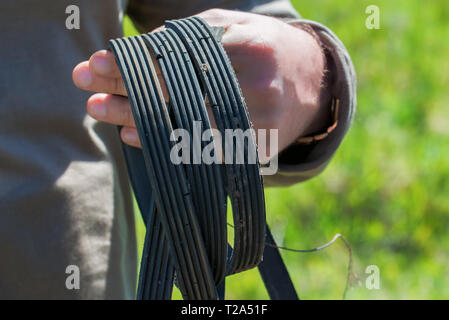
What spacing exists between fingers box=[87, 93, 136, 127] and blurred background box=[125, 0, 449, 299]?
1212 millimetres

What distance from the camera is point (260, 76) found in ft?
2.81

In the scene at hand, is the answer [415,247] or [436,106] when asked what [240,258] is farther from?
[436,106]

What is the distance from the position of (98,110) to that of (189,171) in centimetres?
18

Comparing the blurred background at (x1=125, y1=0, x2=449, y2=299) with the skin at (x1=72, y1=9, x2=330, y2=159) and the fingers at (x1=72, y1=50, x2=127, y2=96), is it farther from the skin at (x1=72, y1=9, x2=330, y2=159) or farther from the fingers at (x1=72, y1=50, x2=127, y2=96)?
the fingers at (x1=72, y1=50, x2=127, y2=96)

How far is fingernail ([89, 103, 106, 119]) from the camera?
794 mm

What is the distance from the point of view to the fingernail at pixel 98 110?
2.61 ft

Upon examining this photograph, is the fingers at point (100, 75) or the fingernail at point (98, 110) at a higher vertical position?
the fingers at point (100, 75)

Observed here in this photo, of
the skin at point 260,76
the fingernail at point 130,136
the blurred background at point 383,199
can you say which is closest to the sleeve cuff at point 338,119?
the skin at point 260,76

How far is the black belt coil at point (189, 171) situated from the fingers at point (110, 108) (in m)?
0.09

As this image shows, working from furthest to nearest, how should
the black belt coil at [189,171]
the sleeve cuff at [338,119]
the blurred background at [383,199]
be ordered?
the blurred background at [383,199] → the sleeve cuff at [338,119] → the black belt coil at [189,171]
